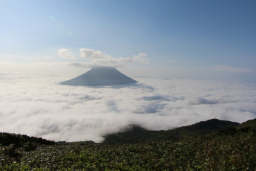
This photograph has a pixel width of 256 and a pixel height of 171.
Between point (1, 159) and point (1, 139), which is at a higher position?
point (1, 159)

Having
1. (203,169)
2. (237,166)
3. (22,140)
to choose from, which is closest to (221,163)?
(237,166)

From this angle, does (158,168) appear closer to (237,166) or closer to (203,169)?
(203,169)

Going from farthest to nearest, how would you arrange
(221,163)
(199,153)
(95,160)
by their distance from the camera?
1. (199,153)
2. (95,160)
3. (221,163)

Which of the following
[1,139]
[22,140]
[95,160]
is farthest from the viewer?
[22,140]

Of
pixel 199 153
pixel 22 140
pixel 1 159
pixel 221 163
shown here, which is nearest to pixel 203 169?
pixel 221 163

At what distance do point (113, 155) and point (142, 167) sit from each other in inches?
185

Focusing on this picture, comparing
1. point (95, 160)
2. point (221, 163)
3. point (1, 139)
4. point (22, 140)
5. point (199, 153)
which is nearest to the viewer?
point (221, 163)

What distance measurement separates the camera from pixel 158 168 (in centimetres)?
1477

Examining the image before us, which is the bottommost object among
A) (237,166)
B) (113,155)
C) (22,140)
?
(22,140)

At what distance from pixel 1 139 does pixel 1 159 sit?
20952mm

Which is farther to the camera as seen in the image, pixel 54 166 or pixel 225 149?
pixel 225 149

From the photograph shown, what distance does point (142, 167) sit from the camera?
1507cm

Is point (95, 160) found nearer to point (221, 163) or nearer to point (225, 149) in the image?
point (221, 163)

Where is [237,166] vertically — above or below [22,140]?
above
